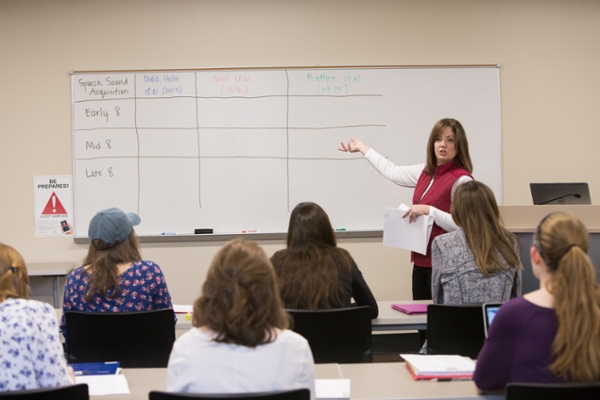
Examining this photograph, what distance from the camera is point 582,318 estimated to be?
1382 millimetres

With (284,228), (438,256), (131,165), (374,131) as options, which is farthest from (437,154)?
(131,165)

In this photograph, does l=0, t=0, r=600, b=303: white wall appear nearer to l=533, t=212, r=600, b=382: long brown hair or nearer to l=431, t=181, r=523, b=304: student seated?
l=431, t=181, r=523, b=304: student seated

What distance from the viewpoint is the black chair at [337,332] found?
214 cm

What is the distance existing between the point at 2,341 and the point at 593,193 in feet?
14.9

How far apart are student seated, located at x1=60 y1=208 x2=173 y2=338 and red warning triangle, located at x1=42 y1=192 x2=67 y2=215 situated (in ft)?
7.34

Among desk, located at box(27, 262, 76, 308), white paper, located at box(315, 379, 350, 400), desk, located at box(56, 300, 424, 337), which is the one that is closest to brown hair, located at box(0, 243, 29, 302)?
white paper, located at box(315, 379, 350, 400)

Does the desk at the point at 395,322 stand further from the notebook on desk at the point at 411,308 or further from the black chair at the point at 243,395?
the black chair at the point at 243,395

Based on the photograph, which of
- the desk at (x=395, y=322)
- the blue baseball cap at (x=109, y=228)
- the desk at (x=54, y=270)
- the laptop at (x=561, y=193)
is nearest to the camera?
the blue baseball cap at (x=109, y=228)

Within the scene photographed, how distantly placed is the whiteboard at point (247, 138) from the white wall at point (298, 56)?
0.14 m

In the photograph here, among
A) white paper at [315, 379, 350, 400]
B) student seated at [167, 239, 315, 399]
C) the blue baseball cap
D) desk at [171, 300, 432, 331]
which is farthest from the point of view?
desk at [171, 300, 432, 331]

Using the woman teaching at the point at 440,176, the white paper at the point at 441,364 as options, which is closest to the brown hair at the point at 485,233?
the white paper at the point at 441,364

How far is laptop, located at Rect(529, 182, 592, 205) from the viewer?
3305 millimetres

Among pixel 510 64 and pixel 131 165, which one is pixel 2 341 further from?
pixel 510 64

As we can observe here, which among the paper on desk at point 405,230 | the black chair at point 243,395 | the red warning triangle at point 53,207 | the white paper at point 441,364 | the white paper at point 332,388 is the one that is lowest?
the white paper at point 332,388
